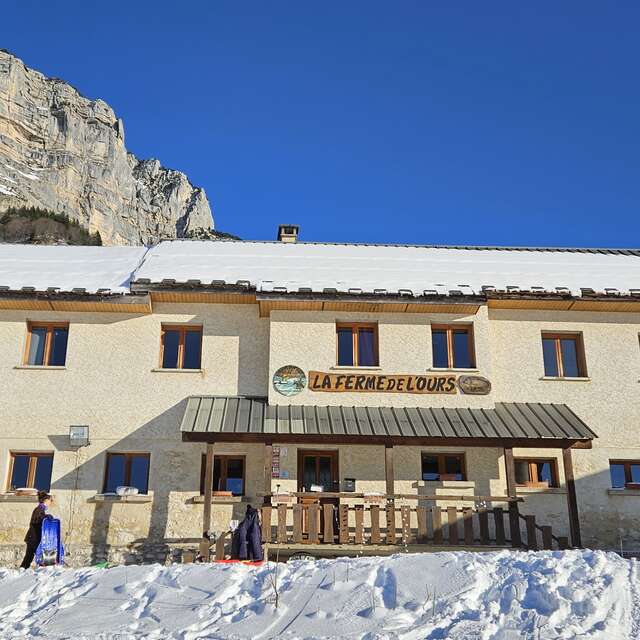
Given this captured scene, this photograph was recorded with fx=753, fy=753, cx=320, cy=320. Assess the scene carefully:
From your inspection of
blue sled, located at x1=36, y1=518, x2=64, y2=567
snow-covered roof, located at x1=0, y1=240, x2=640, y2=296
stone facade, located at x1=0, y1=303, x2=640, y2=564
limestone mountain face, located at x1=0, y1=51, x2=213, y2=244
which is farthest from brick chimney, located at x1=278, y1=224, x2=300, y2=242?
limestone mountain face, located at x1=0, y1=51, x2=213, y2=244

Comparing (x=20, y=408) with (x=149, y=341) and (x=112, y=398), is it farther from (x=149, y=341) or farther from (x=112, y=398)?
(x=149, y=341)

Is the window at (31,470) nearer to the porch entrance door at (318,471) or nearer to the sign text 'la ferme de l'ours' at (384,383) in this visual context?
the porch entrance door at (318,471)

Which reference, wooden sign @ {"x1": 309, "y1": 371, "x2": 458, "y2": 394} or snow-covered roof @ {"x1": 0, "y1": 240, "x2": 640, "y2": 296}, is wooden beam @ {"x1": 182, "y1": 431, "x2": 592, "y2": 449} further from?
snow-covered roof @ {"x1": 0, "y1": 240, "x2": 640, "y2": 296}

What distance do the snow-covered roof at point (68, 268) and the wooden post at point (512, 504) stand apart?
30.4 feet

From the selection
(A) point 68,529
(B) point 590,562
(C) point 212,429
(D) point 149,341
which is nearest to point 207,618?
(B) point 590,562

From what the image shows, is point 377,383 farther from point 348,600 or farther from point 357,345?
point 348,600

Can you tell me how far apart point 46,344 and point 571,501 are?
12.3 m

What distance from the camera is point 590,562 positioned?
888cm

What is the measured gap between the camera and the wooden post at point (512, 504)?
15.0 m

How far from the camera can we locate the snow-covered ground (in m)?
7.42

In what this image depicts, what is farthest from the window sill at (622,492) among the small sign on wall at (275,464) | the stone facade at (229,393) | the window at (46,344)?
the window at (46,344)

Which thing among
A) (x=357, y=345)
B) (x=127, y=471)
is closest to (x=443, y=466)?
(x=357, y=345)

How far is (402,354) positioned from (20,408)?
8798 mm

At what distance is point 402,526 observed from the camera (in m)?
15.4
